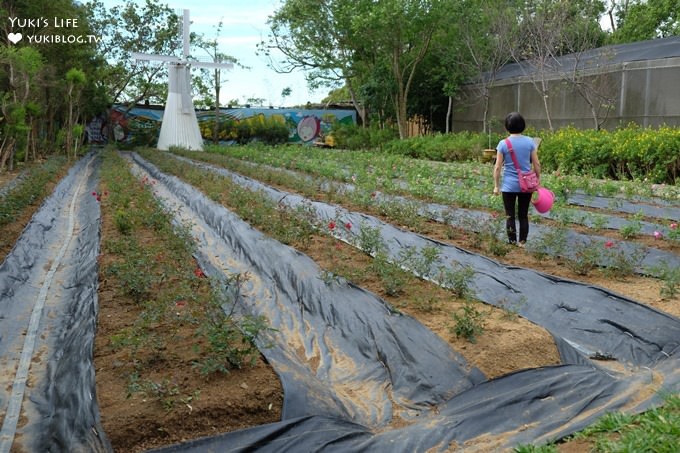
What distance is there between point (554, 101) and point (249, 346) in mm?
17543

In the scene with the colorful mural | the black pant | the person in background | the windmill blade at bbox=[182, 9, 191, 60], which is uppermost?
the windmill blade at bbox=[182, 9, 191, 60]

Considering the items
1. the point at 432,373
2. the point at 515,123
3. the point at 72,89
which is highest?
the point at 72,89

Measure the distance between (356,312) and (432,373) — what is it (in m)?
0.99

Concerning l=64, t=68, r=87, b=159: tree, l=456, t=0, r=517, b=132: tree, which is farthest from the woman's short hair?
l=64, t=68, r=87, b=159: tree

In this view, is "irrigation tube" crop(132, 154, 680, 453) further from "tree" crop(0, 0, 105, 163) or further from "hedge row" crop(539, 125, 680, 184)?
"tree" crop(0, 0, 105, 163)

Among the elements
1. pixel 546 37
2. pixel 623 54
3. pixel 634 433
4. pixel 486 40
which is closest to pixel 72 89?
pixel 486 40

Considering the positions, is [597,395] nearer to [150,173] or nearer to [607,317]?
[607,317]

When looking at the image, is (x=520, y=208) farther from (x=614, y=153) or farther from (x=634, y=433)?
(x=614, y=153)

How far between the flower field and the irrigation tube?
0.02m

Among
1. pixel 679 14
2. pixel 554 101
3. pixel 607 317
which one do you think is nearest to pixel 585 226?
pixel 607 317

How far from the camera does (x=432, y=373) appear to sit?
3.85 m

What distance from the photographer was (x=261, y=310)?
5246 mm

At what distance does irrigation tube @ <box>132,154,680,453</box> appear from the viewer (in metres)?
3.20

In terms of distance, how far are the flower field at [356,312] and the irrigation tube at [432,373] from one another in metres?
0.02
